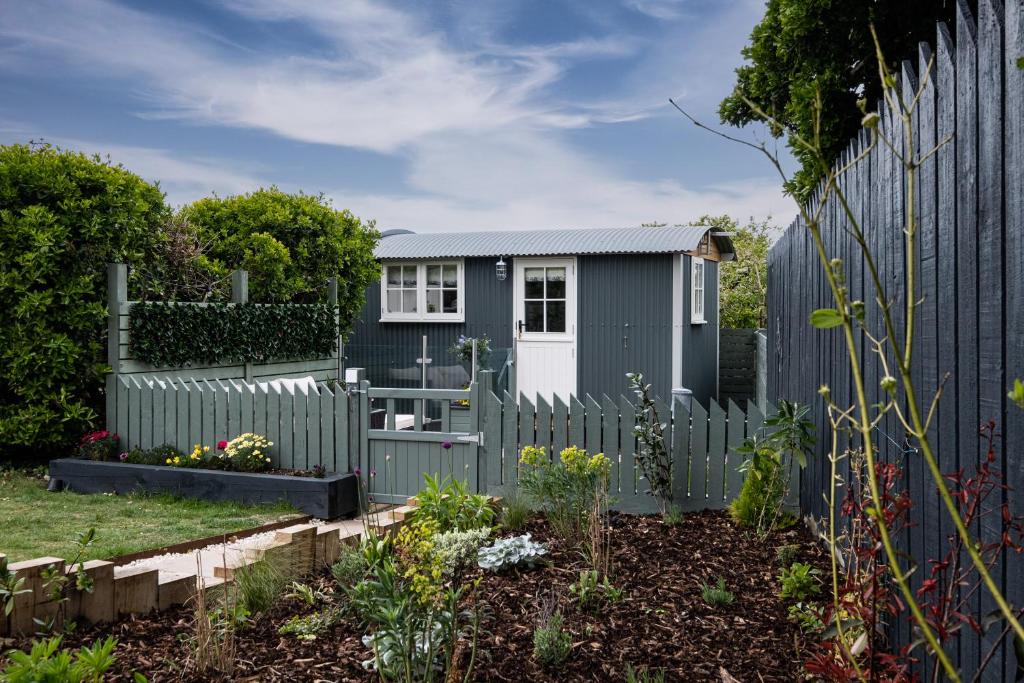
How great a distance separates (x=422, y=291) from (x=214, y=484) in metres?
8.59

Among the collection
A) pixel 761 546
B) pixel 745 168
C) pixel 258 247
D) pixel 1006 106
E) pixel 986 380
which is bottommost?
pixel 761 546

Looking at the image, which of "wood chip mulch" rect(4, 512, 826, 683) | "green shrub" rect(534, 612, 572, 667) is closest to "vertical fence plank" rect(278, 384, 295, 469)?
"wood chip mulch" rect(4, 512, 826, 683)

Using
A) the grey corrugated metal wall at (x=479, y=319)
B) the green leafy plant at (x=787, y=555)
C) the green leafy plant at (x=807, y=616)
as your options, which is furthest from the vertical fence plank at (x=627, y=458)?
the grey corrugated metal wall at (x=479, y=319)

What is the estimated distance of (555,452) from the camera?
6113 mm

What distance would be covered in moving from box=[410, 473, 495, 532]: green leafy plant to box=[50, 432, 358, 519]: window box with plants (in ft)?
7.96

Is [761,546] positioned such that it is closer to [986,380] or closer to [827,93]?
[986,380]

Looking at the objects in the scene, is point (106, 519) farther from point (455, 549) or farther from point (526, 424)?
point (455, 549)

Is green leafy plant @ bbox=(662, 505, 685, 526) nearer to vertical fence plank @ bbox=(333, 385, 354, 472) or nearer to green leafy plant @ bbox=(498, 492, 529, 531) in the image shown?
green leafy plant @ bbox=(498, 492, 529, 531)

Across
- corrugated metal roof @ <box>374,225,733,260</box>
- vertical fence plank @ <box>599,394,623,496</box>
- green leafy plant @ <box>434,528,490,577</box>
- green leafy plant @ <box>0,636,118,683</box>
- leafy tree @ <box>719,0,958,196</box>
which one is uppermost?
leafy tree @ <box>719,0,958,196</box>

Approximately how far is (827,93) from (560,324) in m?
7.40

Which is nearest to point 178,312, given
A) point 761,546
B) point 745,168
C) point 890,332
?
point 761,546

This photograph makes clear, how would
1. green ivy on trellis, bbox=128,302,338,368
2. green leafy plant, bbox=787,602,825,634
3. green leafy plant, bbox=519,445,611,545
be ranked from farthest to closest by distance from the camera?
1. green ivy on trellis, bbox=128,302,338,368
2. green leafy plant, bbox=519,445,611,545
3. green leafy plant, bbox=787,602,825,634

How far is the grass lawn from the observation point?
18.0ft

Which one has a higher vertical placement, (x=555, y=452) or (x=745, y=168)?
(x=745, y=168)
